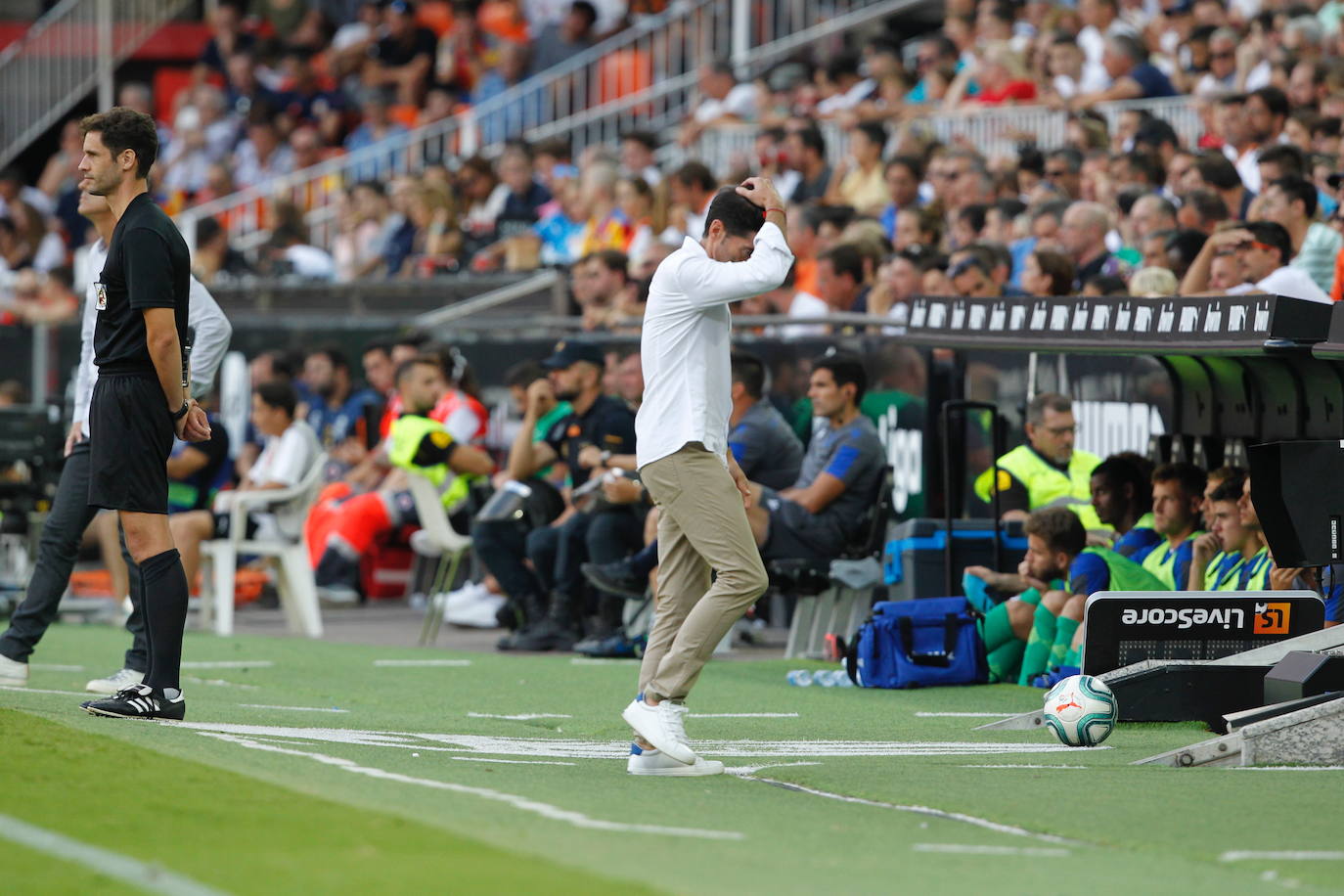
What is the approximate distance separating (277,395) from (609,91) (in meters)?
9.97

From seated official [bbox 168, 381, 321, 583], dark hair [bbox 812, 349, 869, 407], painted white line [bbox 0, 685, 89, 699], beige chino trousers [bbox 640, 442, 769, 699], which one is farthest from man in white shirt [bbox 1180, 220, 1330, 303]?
seated official [bbox 168, 381, 321, 583]

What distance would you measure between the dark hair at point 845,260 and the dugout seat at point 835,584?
2.22m

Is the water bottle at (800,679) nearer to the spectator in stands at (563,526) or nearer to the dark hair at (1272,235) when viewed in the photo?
the spectator in stands at (563,526)

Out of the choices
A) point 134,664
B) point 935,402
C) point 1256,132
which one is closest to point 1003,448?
point 935,402

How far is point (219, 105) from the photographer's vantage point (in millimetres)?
28266

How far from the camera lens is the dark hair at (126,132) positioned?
8.59 meters

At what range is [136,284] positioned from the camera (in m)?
8.23

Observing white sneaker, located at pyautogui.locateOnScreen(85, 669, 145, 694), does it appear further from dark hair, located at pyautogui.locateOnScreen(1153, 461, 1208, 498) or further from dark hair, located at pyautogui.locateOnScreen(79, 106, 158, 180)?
dark hair, located at pyautogui.locateOnScreen(1153, 461, 1208, 498)

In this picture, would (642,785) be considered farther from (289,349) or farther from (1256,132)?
(289,349)

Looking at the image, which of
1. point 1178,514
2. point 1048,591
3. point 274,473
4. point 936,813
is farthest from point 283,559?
point 936,813

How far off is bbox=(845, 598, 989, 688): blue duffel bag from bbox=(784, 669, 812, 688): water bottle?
33 cm

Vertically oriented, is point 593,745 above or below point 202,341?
below

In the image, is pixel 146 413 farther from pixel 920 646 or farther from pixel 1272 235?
pixel 1272 235

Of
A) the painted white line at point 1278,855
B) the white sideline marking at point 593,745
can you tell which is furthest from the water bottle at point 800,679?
the painted white line at point 1278,855
